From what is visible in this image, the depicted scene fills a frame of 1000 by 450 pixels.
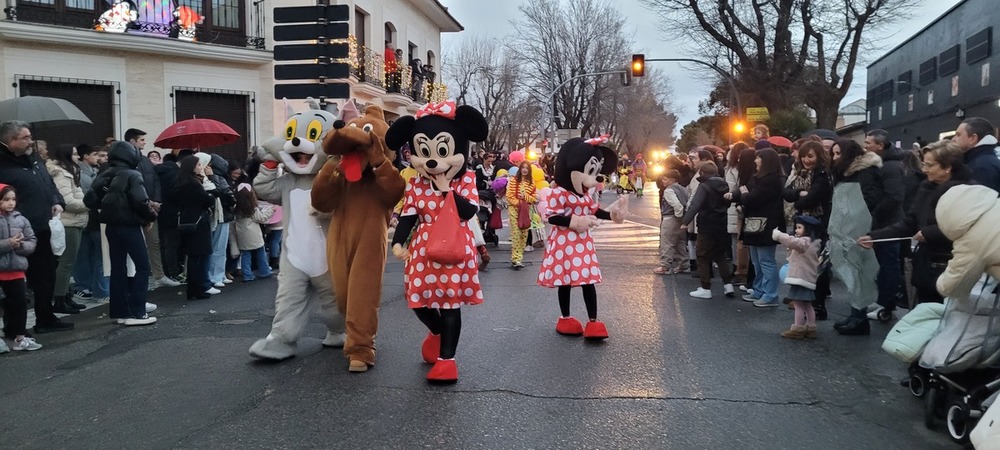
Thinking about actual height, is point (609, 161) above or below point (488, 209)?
above

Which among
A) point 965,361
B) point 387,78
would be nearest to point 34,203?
point 965,361

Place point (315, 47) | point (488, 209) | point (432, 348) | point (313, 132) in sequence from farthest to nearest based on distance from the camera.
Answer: point (488, 209)
point (315, 47)
point (313, 132)
point (432, 348)

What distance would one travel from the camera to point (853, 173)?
688 centimetres

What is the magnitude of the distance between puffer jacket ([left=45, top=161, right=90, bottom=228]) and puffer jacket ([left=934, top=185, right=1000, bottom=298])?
822cm

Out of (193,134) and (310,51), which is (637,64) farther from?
(193,134)

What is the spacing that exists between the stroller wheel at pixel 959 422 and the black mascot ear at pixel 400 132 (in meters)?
3.88

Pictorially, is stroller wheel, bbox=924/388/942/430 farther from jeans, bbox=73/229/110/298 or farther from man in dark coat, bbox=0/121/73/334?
Result: jeans, bbox=73/229/110/298

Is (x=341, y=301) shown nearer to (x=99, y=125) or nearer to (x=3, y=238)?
(x=3, y=238)

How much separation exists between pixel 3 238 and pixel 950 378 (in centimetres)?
707

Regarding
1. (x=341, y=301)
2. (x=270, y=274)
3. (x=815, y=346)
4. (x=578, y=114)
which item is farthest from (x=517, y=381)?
(x=578, y=114)

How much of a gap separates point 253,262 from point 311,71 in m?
2.85

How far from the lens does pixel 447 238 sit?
5.35 metres

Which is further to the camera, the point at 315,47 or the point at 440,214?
the point at 315,47

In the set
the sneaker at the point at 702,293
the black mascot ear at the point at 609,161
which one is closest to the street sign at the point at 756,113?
the sneaker at the point at 702,293
